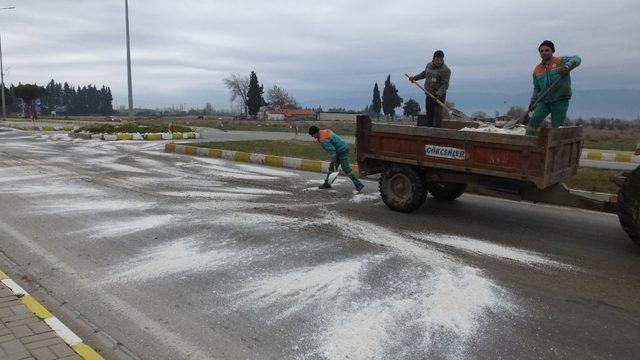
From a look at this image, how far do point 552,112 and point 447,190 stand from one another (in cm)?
236

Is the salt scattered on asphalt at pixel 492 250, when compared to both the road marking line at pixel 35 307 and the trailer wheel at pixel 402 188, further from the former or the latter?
the road marking line at pixel 35 307

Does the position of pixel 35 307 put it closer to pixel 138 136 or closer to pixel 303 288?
pixel 303 288

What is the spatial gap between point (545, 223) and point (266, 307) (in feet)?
16.2

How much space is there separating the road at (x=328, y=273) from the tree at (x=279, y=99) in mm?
111467

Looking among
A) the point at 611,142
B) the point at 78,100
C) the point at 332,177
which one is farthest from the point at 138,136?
the point at 78,100

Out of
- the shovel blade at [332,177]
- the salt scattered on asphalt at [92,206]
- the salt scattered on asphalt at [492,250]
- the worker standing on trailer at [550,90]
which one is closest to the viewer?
the salt scattered on asphalt at [492,250]

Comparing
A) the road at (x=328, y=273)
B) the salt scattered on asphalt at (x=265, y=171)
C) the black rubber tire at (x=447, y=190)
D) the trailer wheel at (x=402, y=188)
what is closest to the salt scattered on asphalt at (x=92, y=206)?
the road at (x=328, y=273)

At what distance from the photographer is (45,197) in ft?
28.4

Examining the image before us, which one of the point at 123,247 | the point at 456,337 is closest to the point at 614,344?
the point at 456,337

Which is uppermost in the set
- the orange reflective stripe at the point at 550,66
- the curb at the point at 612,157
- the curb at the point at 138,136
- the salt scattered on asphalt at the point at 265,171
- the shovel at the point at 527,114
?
the orange reflective stripe at the point at 550,66

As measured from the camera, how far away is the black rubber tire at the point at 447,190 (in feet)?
28.2

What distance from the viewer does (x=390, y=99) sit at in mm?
110062

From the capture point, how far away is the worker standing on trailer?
6.59 meters

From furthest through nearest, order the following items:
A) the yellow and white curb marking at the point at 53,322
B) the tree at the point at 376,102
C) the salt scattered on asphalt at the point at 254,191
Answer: the tree at the point at 376,102
the salt scattered on asphalt at the point at 254,191
the yellow and white curb marking at the point at 53,322
